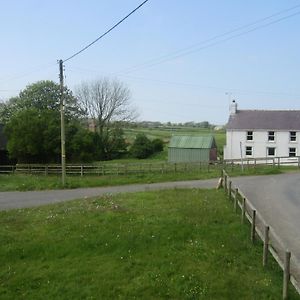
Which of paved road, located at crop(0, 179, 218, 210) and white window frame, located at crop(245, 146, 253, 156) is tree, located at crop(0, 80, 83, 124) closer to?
white window frame, located at crop(245, 146, 253, 156)

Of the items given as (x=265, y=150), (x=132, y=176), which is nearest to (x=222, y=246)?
(x=132, y=176)

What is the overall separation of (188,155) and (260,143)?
10.1 meters

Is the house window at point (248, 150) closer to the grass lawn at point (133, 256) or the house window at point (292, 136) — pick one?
the house window at point (292, 136)

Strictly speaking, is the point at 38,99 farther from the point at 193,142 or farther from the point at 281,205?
the point at 281,205

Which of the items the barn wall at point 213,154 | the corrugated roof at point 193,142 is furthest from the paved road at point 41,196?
the barn wall at point 213,154

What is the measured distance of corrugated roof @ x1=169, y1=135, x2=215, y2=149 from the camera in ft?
195

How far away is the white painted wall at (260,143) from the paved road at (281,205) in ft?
80.8

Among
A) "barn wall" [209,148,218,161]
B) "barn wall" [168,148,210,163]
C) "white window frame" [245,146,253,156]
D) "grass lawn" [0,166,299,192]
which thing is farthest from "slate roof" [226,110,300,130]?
"grass lawn" [0,166,299,192]

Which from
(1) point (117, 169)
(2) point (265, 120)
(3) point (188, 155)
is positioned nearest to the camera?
(1) point (117, 169)

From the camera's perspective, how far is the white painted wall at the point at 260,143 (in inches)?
2062

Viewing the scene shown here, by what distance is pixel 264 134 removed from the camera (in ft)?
174

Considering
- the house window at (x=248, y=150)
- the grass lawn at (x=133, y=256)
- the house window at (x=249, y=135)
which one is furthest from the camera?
the house window at (x=248, y=150)

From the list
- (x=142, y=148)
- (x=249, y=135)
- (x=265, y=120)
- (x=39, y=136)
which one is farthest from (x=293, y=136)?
(x=39, y=136)

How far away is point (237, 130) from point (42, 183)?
96.5 feet
